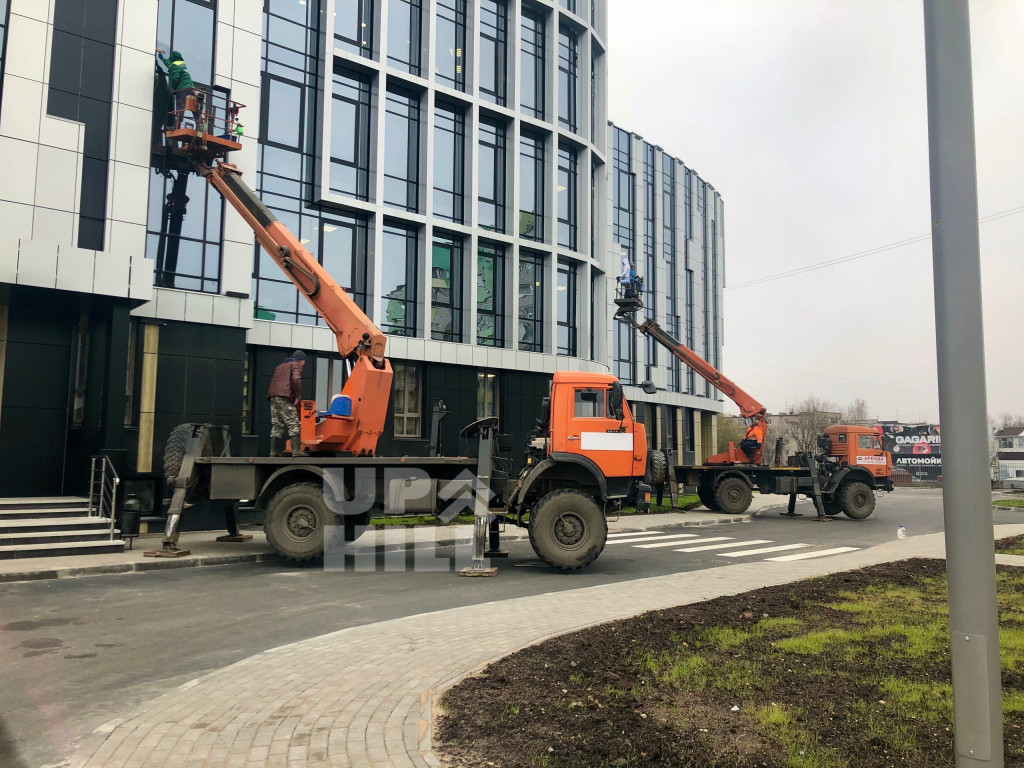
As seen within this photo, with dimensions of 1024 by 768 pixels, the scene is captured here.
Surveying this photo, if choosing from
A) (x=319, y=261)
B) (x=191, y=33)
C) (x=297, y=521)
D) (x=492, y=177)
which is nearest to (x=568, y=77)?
(x=492, y=177)

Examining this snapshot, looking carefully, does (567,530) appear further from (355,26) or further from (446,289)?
(355,26)

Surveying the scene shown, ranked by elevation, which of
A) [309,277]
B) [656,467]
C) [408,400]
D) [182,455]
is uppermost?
[309,277]

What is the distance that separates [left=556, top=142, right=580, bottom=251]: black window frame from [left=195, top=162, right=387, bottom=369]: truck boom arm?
52.6 ft

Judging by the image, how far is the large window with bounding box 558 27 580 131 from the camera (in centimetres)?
2917

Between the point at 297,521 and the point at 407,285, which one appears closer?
the point at 297,521

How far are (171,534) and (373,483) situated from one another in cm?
345

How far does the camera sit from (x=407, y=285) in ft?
79.5

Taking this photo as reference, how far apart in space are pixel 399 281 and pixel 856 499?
16.3 m

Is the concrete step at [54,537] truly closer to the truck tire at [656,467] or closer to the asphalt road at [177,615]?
the asphalt road at [177,615]

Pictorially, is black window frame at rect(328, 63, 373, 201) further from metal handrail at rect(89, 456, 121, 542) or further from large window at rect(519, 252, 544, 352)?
metal handrail at rect(89, 456, 121, 542)

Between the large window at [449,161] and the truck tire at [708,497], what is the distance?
12.4m

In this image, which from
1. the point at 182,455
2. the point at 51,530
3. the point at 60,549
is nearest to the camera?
the point at 60,549

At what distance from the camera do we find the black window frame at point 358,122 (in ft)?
75.3

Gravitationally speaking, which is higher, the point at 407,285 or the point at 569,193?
the point at 569,193
